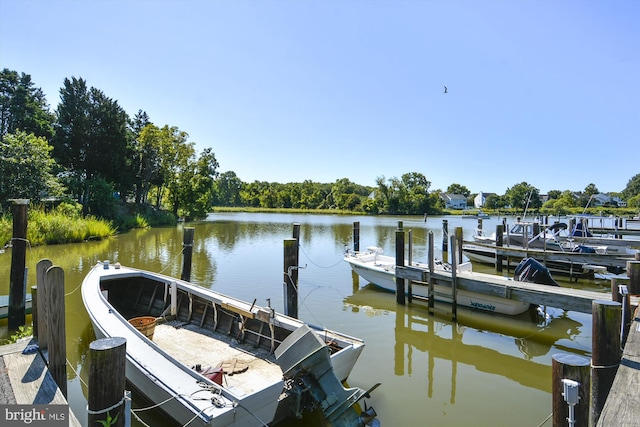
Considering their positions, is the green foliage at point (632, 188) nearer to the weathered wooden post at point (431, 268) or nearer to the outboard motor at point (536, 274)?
the outboard motor at point (536, 274)

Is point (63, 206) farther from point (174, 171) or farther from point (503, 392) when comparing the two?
point (503, 392)

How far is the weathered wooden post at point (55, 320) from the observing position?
3.89m

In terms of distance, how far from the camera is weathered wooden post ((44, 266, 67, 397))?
3893 millimetres

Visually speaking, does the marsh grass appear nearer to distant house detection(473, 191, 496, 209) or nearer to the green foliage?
distant house detection(473, 191, 496, 209)

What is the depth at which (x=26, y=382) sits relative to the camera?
145 inches

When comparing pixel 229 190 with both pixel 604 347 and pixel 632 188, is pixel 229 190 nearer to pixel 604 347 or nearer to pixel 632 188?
pixel 604 347

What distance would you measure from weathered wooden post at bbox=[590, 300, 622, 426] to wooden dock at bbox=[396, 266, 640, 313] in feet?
10.3

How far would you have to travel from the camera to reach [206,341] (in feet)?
21.3

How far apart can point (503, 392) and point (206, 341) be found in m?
5.20

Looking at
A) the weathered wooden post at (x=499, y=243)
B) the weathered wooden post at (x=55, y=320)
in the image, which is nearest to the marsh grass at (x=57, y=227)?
the weathered wooden post at (x=55, y=320)

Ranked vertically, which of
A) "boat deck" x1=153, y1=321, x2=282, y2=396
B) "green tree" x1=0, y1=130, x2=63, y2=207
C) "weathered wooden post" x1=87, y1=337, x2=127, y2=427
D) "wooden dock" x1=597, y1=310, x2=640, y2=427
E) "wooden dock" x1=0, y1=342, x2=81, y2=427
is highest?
"green tree" x1=0, y1=130, x2=63, y2=207

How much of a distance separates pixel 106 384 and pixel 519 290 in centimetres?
809

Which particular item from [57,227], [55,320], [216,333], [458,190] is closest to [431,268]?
[216,333]

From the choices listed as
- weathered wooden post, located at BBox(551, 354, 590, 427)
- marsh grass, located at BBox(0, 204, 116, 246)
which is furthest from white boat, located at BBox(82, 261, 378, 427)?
marsh grass, located at BBox(0, 204, 116, 246)
